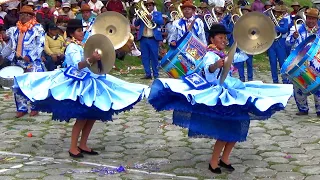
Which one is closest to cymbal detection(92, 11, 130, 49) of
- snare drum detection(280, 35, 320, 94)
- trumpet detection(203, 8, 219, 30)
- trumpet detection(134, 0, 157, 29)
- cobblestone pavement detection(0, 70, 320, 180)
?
cobblestone pavement detection(0, 70, 320, 180)

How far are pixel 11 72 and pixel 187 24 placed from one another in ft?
12.6

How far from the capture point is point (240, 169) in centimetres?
682

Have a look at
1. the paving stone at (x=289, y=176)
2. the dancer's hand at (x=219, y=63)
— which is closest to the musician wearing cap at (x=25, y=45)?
the dancer's hand at (x=219, y=63)

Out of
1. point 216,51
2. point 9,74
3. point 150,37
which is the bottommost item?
point 9,74

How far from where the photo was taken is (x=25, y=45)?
31.2 ft

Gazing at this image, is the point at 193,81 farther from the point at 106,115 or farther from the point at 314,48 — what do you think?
the point at 314,48

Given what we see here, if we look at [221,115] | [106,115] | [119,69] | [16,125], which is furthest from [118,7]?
[221,115]

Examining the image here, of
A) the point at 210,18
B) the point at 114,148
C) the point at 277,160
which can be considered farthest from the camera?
the point at 210,18

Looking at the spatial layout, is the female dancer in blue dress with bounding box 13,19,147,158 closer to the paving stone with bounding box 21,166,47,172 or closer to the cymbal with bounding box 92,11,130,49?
the cymbal with bounding box 92,11,130,49

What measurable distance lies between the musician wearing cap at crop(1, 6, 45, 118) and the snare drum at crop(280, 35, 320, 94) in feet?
12.3

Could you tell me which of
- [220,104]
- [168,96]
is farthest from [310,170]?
[168,96]

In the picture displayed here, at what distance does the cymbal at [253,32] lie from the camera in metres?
6.47

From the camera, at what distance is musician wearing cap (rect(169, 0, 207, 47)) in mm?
11578

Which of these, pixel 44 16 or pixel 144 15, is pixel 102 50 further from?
pixel 44 16
